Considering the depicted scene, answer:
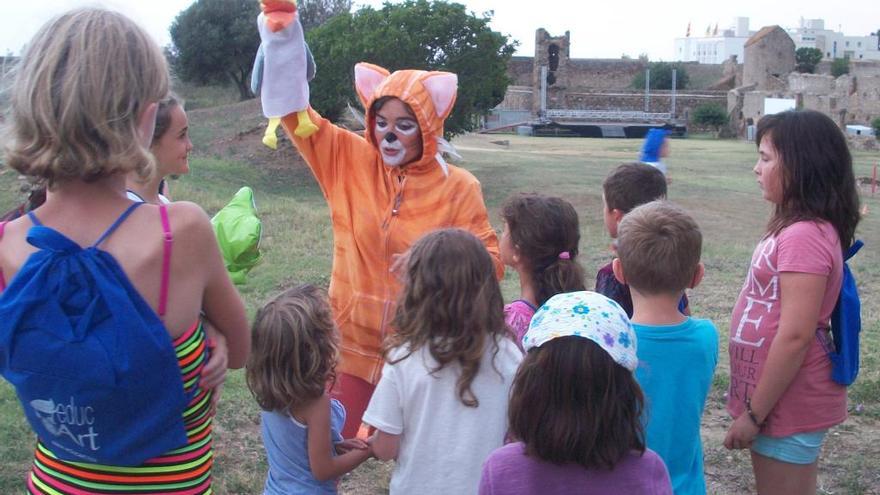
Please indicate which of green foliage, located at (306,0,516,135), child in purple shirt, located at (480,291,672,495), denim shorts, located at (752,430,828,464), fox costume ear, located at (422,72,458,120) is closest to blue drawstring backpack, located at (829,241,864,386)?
denim shorts, located at (752,430,828,464)

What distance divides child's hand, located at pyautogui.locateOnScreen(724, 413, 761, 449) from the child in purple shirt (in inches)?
30.8

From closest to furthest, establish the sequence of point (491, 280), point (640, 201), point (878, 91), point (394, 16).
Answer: point (491, 280)
point (640, 201)
point (394, 16)
point (878, 91)

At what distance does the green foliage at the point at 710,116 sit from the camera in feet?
146

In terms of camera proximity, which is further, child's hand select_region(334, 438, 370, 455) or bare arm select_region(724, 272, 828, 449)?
child's hand select_region(334, 438, 370, 455)

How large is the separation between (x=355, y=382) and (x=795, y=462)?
4.85 feet

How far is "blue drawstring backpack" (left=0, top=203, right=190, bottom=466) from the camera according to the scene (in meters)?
1.60

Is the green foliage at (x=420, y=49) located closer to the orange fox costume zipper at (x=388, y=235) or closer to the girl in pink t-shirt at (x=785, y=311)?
the orange fox costume zipper at (x=388, y=235)

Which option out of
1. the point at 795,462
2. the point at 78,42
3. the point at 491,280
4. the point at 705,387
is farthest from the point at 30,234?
the point at 795,462

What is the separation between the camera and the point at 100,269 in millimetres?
1611

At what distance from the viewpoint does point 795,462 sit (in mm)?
2684

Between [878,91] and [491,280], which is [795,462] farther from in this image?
[878,91]

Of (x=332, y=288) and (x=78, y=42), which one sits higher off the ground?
(x=78, y=42)

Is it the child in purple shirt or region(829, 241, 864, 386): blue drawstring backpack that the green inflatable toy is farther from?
region(829, 241, 864, 386): blue drawstring backpack

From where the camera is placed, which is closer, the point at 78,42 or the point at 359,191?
the point at 78,42
